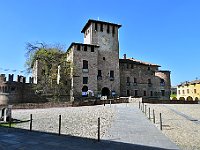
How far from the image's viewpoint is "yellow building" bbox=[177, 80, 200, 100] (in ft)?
216

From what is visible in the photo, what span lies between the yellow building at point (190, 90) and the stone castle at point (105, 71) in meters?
17.5

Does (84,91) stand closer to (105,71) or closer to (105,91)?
(105,91)

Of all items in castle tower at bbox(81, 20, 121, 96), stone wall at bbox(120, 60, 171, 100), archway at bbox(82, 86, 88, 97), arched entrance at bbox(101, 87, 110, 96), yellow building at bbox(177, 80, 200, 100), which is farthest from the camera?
yellow building at bbox(177, 80, 200, 100)

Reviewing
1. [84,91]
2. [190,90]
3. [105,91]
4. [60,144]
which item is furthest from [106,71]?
[190,90]

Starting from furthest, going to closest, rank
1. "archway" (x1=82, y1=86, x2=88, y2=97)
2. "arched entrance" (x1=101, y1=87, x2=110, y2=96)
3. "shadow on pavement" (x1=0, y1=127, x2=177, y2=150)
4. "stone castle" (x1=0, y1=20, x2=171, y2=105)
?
"arched entrance" (x1=101, y1=87, x2=110, y2=96) < "stone castle" (x1=0, y1=20, x2=171, y2=105) < "archway" (x1=82, y1=86, x2=88, y2=97) < "shadow on pavement" (x1=0, y1=127, x2=177, y2=150)

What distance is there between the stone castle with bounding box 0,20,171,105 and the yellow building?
17453 mm

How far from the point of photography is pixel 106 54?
45656 mm

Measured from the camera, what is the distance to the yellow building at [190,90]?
6582cm

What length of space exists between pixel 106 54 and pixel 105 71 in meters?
3.66

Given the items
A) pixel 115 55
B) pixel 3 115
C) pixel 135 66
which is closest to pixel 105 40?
pixel 115 55

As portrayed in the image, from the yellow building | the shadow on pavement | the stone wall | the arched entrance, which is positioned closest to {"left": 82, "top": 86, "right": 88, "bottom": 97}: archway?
the arched entrance

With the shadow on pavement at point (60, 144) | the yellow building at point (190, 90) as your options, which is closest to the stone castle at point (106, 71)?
the yellow building at point (190, 90)

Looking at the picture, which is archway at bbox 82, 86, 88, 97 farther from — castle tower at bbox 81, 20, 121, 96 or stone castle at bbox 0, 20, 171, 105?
castle tower at bbox 81, 20, 121, 96

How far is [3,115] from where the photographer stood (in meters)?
16.8
